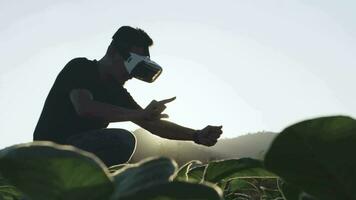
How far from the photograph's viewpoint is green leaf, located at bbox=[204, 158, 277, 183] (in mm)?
538

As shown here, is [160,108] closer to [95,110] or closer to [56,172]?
[95,110]

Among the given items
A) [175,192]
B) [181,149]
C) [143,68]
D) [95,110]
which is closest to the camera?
[175,192]

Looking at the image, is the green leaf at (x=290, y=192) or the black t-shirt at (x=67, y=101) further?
the black t-shirt at (x=67, y=101)

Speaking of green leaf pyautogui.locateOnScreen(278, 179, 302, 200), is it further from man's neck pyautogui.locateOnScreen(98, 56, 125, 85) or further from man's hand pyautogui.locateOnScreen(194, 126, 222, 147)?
man's neck pyautogui.locateOnScreen(98, 56, 125, 85)

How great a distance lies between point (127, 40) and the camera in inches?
142

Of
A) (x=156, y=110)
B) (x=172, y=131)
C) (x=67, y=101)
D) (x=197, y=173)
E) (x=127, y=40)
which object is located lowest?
(x=172, y=131)

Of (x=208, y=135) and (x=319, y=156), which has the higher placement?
(x=319, y=156)

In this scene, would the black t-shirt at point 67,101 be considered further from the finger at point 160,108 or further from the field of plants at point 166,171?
the field of plants at point 166,171

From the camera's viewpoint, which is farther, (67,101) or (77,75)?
(67,101)

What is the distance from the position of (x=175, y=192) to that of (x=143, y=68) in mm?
2810

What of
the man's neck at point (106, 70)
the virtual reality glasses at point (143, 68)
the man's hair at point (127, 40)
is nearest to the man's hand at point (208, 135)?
the virtual reality glasses at point (143, 68)

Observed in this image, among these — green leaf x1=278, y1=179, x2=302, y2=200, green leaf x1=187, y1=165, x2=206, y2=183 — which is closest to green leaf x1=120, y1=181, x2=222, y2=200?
green leaf x1=278, y1=179, x2=302, y2=200

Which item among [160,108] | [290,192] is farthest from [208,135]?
[290,192]

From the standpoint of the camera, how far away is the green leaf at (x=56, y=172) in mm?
350
